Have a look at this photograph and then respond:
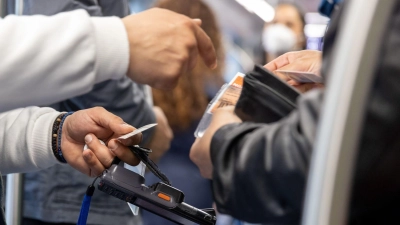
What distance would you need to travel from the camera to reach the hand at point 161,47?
1102 mm

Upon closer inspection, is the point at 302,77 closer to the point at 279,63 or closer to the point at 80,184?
the point at 279,63

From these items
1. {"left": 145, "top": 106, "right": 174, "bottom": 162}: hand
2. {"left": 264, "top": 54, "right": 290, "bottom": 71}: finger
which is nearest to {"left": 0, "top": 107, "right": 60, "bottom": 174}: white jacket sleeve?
{"left": 264, "top": 54, "right": 290, "bottom": 71}: finger

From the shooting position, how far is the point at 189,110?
2809 millimetres

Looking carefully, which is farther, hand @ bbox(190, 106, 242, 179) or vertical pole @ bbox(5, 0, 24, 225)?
vertical pole @ bbox(5, 0, 24, 225)

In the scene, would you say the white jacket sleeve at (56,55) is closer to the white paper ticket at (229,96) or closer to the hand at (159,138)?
the white paper ticket at (229,96)

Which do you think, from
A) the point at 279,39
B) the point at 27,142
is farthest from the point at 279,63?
the point at 279,39

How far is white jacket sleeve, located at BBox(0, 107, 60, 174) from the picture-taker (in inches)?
58.1

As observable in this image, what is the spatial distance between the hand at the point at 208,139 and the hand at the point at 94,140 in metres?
0.29

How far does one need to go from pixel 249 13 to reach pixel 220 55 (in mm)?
5745

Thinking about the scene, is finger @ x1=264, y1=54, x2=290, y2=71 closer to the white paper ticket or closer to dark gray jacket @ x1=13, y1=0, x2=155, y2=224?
the white paper ticket

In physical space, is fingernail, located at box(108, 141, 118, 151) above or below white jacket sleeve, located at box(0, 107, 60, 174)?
above

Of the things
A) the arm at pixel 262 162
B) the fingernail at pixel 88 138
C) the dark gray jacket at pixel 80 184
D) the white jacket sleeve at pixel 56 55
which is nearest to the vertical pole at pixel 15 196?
the dark gray jacket at pixel 80 184

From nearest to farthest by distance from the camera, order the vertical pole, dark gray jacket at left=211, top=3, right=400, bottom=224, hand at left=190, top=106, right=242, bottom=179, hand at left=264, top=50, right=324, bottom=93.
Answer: dark gray jacket at left=211, top=3, right=400, bottom=224
hand at left=190, top=106, right=242, bottom=179
hand at left=264, top=50, right=324, bottom=93
the vertical pole

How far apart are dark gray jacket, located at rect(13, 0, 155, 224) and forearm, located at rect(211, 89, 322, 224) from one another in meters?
1.13
